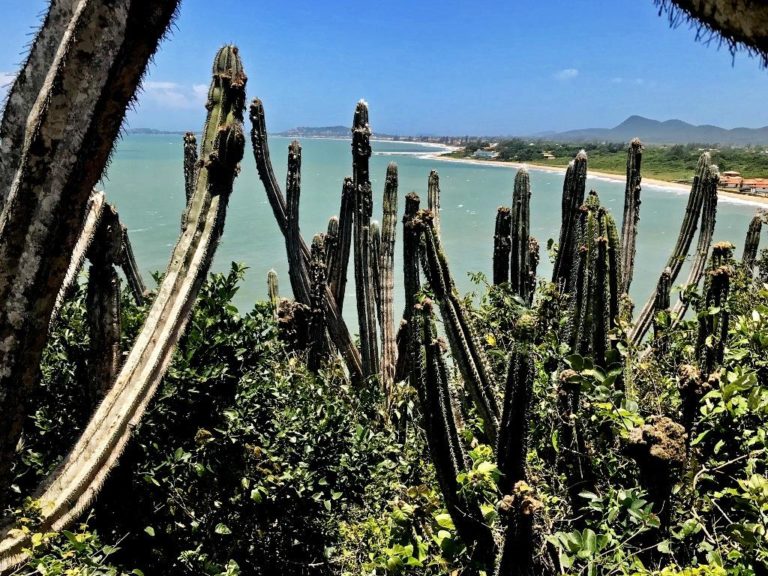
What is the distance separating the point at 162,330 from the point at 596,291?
8.30 ft

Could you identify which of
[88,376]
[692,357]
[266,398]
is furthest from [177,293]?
[692,357]

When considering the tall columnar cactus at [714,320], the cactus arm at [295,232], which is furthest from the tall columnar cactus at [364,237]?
the tall columnar cactus at [714,320]

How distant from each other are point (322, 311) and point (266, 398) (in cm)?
272

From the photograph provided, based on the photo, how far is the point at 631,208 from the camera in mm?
6570

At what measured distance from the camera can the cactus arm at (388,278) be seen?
583 centimetres

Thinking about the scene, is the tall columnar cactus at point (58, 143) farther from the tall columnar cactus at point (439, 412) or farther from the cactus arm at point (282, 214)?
the cactus arm at point (282, 214)

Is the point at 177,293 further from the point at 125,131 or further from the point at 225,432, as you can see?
the point at 125,131

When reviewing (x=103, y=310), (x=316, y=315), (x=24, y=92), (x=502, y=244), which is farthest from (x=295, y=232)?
(x=24, y=92)

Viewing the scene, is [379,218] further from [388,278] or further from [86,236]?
[86,236]

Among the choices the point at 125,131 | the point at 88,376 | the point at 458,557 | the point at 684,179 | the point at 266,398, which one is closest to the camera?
the point at 125,131

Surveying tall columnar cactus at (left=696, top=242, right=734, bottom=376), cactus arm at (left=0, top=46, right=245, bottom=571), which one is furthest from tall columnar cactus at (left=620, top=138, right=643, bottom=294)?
cactus arm at (left=0, top=46, right=245, bottom=571)

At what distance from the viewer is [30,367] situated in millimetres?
2135

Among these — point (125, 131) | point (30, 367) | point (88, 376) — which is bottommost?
point (88, 376)

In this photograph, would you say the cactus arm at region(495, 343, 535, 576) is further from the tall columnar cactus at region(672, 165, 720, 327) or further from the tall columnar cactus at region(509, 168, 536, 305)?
the tall columnar cactus at region(672, 165, 720, 327)
